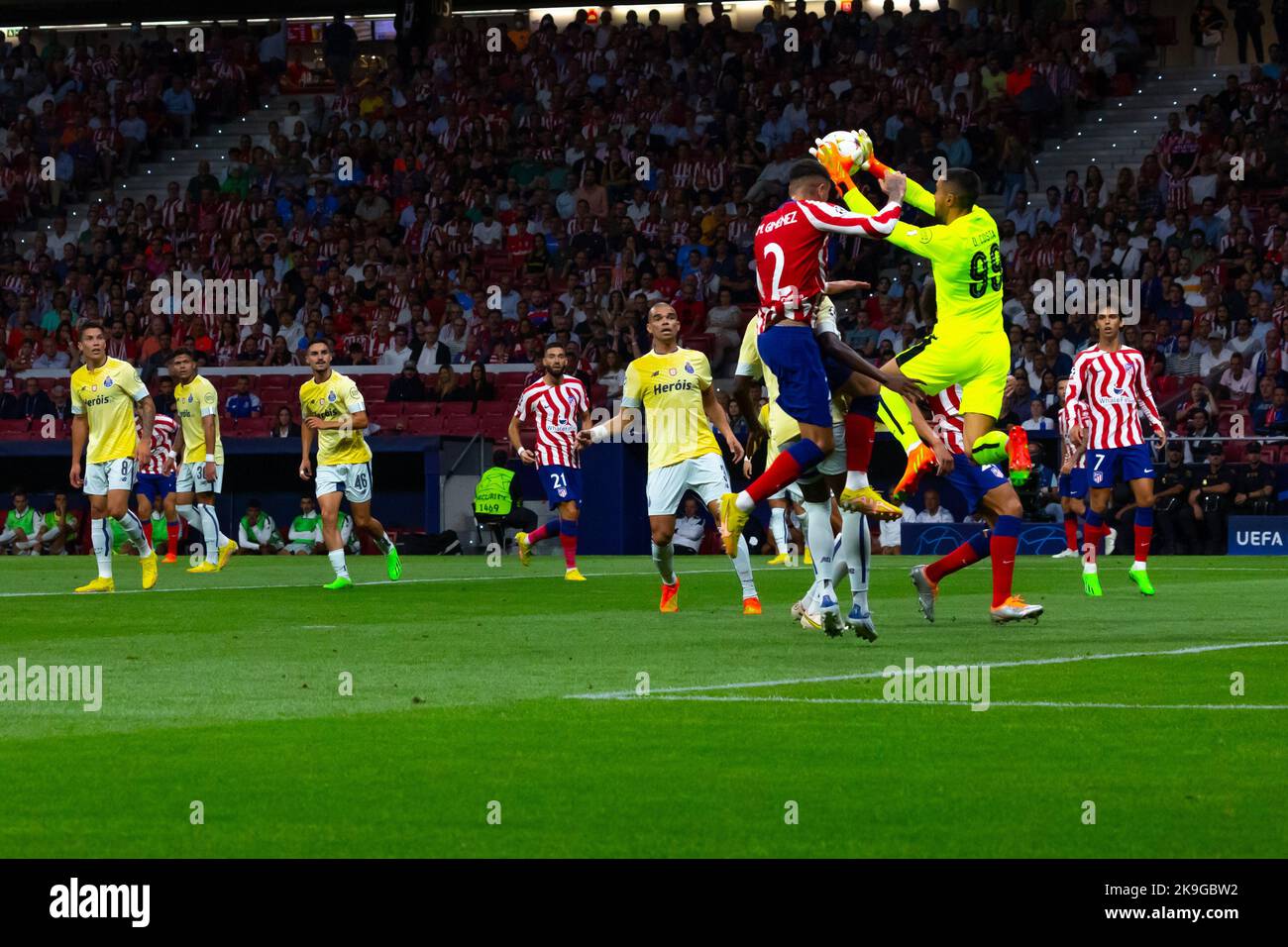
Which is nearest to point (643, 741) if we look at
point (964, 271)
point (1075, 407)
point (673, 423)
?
point (964, 271)

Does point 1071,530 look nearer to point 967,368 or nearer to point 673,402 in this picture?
point 673,402

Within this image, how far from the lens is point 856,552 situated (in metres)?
12.5

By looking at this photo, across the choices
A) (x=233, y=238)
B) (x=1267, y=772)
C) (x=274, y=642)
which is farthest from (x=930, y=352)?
(x=233, y=238)

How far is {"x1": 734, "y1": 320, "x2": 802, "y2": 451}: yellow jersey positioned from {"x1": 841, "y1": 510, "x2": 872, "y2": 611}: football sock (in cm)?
69

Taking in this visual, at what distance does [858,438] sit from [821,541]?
688 millimetres

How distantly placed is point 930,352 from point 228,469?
71.1 feet

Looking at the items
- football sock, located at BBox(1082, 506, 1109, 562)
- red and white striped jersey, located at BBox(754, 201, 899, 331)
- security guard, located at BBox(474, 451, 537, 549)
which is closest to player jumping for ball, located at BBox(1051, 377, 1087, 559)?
football sock, located at BBox(1082, 506, 1109, 562)

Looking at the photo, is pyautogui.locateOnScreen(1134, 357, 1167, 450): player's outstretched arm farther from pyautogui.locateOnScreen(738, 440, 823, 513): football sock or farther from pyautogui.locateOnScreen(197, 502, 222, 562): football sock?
pyautogui.locateOnScreen(197, 502, 222, 562): football sock

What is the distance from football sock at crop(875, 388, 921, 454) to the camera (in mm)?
13523

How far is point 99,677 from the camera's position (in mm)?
10352

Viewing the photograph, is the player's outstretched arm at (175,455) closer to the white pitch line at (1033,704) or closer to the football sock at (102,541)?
the football sock at (102,541)

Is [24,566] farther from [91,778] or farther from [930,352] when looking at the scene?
[91,778]

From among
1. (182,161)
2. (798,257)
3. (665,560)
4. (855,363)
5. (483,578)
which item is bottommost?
(483,578)

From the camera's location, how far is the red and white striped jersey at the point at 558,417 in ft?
76.7
